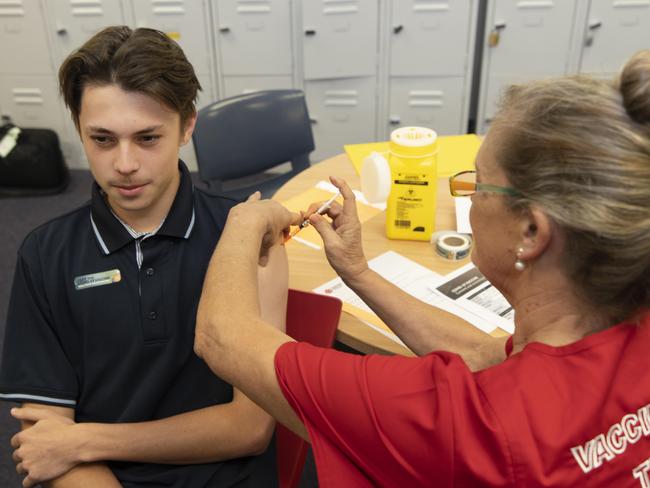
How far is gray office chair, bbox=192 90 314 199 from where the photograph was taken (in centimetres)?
210

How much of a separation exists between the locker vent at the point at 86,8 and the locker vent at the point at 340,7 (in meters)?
1.21

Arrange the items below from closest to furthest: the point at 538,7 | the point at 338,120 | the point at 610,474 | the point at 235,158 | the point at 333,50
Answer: the point at 610,474 < the point at 235,158 < the point at 538,7 < the point at 333,50 < the point at 338,120

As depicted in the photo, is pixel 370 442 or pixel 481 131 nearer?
pixel 370 442

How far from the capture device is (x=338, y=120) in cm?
334

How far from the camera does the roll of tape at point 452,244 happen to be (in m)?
1.44

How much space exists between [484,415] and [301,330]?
0.61 meters

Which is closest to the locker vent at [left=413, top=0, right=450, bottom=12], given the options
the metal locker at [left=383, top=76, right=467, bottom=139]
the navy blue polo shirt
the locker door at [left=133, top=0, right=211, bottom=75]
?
the metal locker at [left=383, top=76, right=467, bottom=139]

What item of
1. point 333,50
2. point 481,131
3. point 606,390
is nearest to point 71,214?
point 606,390

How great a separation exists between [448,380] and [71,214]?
0.82 meters

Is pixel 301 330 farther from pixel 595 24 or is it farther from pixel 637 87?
pixel 595 24

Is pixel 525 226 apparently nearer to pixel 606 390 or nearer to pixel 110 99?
pixel 606 390

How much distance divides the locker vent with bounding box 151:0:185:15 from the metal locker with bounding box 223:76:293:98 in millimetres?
410

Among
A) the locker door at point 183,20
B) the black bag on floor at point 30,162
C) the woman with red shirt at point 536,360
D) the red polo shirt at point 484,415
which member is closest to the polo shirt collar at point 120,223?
the woman with red shirt at point 536,360

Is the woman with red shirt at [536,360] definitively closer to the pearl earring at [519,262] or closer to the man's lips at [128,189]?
the pearl earring at [519,262]
